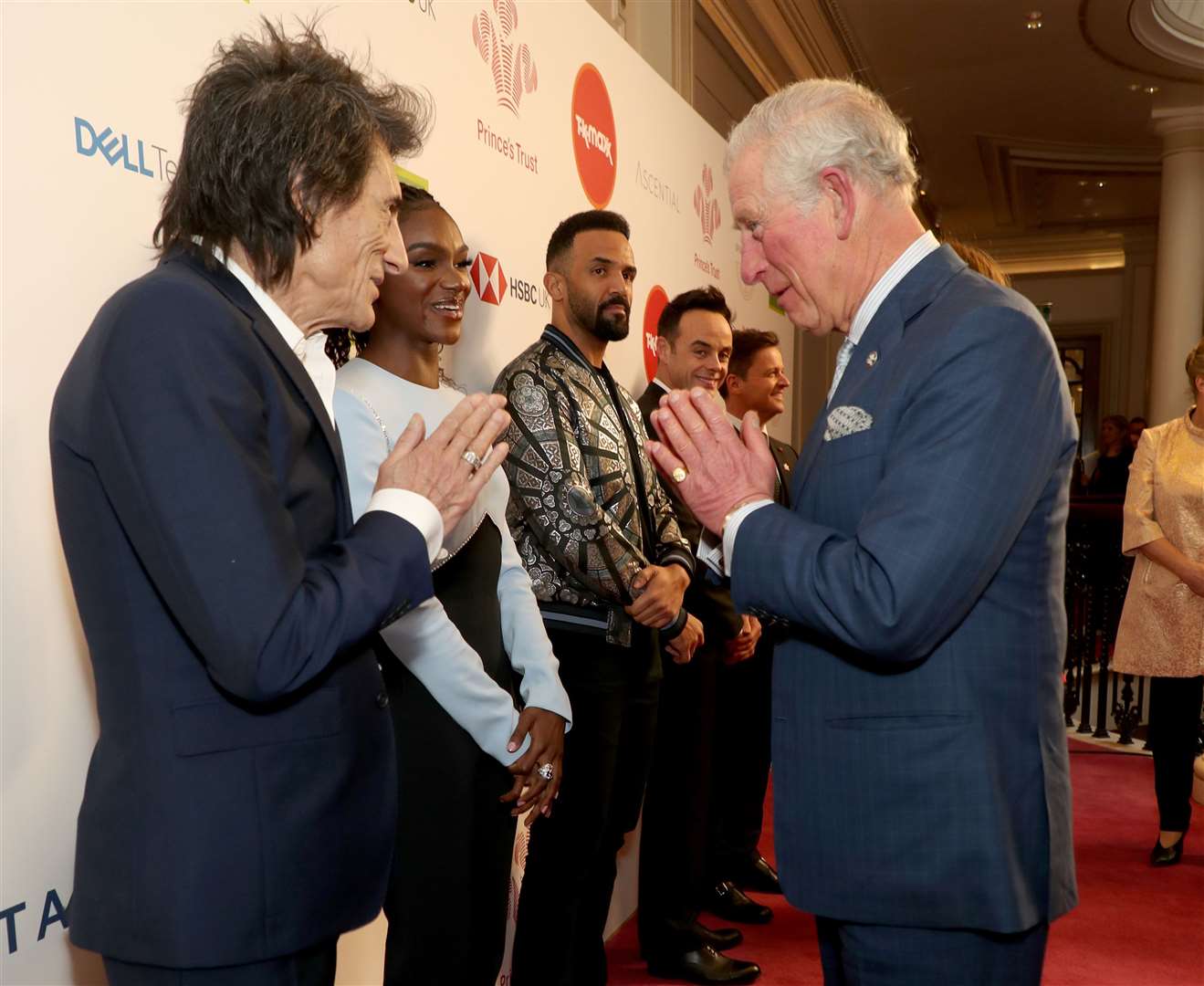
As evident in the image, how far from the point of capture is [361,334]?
Result: 1.97m

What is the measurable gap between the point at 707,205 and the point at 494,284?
1.84 m

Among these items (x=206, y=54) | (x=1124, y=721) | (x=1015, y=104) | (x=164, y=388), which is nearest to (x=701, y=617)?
(x=206, y=54)

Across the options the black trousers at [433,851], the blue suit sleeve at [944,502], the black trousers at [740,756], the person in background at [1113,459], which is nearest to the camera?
the blue suit sleeve at [944,502]

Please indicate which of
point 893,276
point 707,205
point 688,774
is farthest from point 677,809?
point 707,205

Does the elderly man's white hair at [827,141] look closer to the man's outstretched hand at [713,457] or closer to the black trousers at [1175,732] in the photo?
the man's outstretched hand at [713,457]

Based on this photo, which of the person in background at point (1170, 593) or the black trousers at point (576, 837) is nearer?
the black trousers at point (576, 837)

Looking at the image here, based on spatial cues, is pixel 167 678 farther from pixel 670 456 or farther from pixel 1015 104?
pixel 1015 104

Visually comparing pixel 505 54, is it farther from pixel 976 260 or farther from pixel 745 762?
pixel 745 762

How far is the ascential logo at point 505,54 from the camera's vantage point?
2.40 m

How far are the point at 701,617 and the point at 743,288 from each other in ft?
6.38

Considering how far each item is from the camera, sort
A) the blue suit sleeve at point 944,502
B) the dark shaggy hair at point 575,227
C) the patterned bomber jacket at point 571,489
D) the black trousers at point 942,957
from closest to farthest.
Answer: the blue suit sleeve at point 944,502 → the black trousers at point 942,957 → the patterned bomber jacket at point 571,489 → the dark shaggy hair at point 575,227

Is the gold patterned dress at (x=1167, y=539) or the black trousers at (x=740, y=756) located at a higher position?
the gold patterned dress at (x=1167, y=539)

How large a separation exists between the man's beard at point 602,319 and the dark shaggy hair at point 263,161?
1.35 metres

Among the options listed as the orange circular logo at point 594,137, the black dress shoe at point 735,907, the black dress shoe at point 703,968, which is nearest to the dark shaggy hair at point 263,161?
the orange circular logo at point 594,137
